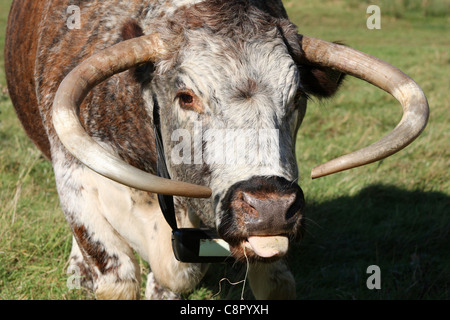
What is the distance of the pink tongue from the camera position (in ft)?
8.39

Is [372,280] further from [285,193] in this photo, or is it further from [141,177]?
[141,177]

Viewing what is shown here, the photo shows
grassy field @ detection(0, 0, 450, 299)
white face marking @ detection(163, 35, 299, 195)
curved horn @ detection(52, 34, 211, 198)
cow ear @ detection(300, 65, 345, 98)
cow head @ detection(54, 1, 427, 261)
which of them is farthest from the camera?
grassy field @ detection(0, 0, 450, 299)

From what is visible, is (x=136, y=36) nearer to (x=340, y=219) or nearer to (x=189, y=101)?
(x=189, y=101)

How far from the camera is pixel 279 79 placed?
2.87m

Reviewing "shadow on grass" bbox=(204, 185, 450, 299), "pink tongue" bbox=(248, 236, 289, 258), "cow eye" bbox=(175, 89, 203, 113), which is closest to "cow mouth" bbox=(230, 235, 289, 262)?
"pink tongue" bbox=(248, 236, 289, 258)

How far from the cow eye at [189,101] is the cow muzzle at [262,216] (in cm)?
44

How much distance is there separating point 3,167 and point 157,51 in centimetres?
301

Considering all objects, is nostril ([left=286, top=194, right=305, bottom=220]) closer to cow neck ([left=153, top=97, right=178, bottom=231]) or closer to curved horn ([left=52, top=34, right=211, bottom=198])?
curved horn ([left=52, top=34, right=211, bottom=198])

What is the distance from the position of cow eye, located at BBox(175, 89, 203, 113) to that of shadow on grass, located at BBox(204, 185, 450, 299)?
1737 mm

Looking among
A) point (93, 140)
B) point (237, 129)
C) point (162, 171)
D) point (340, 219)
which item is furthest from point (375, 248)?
point (93, 140)

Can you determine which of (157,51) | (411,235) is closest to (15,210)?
(157,51)

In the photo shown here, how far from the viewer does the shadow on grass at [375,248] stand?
4383 mm

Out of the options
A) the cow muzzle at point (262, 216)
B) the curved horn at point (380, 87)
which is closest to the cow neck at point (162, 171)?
the cow muzzle at point (262, 216)

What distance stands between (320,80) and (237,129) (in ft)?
2.94
